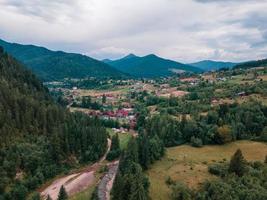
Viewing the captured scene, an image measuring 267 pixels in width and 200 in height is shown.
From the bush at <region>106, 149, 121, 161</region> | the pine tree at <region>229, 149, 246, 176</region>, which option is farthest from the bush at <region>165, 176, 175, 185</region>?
the bush at <region>106, 149, 121, 161</region>

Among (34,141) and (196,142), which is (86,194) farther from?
(196,142)

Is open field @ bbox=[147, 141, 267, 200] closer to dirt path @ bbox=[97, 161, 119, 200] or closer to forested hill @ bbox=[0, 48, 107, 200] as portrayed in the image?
dirt path @ bbox=[97, 161, 119, 200]

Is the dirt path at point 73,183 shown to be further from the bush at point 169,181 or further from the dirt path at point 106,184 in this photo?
the bush at point 169,181

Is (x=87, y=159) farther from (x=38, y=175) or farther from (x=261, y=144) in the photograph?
(x=261, y=144)

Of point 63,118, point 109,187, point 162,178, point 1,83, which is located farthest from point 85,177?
point 1,83

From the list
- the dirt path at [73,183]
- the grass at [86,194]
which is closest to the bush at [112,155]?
the dirt path at [73,183]

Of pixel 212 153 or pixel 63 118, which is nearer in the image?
pixel 212 153

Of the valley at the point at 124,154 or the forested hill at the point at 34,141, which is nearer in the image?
the valley at the point at 124,154
